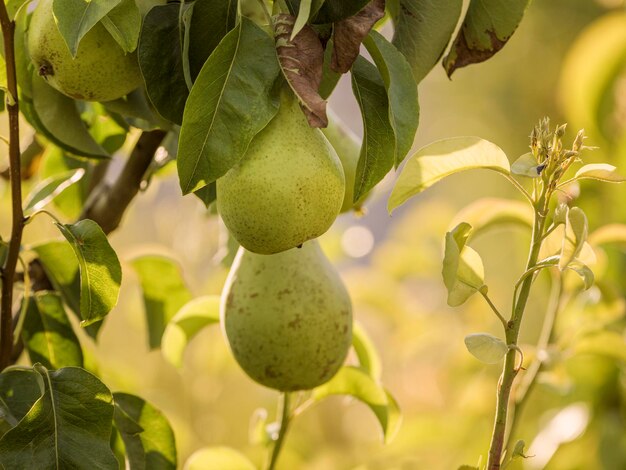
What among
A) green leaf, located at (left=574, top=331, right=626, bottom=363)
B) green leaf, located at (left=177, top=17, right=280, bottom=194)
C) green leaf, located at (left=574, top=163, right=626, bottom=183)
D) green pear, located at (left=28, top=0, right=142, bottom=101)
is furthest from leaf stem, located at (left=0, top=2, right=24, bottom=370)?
green leaf, located at (left=574, top=331, right=626, bottom=363)

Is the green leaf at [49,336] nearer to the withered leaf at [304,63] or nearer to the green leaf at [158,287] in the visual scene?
the green leaf at [158,287]

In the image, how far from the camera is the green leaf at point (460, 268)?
51 centimetres

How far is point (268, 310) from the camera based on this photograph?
65 cm

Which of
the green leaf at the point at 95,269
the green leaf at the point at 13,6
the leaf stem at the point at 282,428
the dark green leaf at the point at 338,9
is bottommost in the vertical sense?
the leaf stem at the point at 282,428

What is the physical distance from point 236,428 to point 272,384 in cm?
Answer: 63

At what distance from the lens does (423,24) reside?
1.92 feet

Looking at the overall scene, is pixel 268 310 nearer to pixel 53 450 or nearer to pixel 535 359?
pixel 53 450

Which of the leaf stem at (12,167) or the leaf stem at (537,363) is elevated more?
the leaf stem at (12,167)

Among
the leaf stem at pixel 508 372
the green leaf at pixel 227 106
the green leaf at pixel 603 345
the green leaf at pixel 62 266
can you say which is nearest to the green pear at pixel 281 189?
the green leaf at pixel 227 106

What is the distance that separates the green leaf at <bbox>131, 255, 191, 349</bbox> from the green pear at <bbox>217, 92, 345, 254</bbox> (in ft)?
1.06

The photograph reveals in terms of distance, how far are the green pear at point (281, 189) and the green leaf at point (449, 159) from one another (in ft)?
0.19

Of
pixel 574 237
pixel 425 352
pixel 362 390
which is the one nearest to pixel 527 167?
pixel 574 237

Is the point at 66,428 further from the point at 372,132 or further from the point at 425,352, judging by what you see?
the point at 425,352

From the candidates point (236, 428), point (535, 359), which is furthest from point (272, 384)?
point (236, 428)
